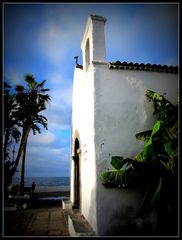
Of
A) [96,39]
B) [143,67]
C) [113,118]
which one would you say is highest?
[96,39]

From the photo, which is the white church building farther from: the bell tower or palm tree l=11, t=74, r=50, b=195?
palm tree l=11, t=74, r=50, b=195

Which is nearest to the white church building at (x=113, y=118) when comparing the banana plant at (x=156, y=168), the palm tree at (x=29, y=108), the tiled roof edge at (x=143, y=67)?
the tiled roof edge at (x=143, y=67)

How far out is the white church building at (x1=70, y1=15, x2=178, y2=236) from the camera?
630 cm

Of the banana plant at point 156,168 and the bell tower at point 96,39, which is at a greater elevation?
the bell tower at point 96,39

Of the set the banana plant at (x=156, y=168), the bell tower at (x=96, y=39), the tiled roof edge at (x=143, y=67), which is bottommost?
the banana plant at (x=156, y=168)

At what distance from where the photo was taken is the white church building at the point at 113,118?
6297 mm

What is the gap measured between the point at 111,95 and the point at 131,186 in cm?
302

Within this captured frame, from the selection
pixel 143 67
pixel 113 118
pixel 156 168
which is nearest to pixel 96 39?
pixel 143 67

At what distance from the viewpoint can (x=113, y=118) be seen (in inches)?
278

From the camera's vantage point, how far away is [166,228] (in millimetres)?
5859

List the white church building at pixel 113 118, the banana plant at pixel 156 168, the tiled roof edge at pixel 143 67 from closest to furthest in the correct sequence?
1. the banana plant at pixel 156 168
2. the white church building at pixel 113 118
3. the tiled roof edge at pixel 143 67

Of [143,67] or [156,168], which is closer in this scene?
[156,168]

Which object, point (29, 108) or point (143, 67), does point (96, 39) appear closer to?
point (143, 67)

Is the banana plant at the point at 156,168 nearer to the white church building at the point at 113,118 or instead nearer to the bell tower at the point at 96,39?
the white church building at the point at 113,118
